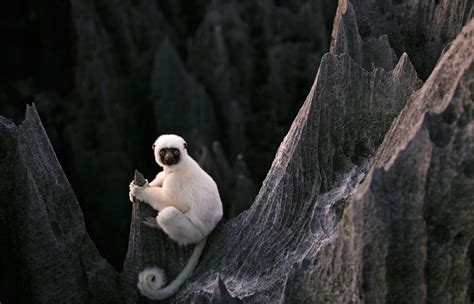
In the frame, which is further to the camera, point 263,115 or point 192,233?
point 263,115

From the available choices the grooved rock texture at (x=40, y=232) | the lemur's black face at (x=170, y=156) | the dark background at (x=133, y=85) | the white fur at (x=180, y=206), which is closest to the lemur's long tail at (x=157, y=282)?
the white fur at (x=180, y=206)

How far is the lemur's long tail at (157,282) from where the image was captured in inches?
130

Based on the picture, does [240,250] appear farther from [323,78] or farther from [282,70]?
[282,70]

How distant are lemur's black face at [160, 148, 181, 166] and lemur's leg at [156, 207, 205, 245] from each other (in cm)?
27

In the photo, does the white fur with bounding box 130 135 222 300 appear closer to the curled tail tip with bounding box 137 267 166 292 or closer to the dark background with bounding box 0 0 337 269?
the curled tail tip with bounding box 137 267 166 292

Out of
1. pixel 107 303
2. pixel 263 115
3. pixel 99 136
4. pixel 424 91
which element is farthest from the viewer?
pixel 263 115

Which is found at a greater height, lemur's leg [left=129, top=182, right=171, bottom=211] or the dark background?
the dark background

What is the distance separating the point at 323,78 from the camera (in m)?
3.21

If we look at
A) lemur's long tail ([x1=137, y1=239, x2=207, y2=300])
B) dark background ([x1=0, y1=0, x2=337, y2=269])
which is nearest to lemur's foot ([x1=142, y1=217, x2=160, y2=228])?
lemur's long tail ([x1=137, y1=239, x2=207, y2=300])

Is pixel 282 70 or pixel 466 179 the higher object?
pixel 282 70

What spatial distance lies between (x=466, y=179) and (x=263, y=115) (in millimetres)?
6740

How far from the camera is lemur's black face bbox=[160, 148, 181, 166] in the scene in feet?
11.1

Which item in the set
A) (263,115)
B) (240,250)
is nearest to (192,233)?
(240,250)

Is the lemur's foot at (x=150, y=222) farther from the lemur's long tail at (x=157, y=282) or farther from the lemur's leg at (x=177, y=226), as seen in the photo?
the lemur's long tail at (x=157, y=282)
